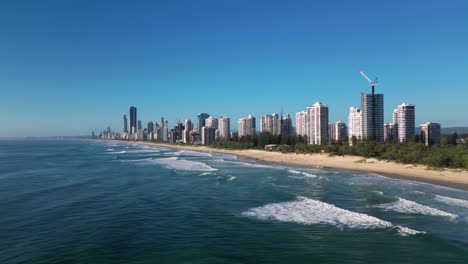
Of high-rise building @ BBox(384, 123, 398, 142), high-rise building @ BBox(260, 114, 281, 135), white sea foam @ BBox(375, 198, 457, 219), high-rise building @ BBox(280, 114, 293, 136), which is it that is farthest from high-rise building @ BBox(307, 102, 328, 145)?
white sea foam @ BBox(375, 198, 457, 219)

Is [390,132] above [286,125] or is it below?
below

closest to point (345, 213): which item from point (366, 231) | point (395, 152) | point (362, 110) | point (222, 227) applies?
point (366, 231)

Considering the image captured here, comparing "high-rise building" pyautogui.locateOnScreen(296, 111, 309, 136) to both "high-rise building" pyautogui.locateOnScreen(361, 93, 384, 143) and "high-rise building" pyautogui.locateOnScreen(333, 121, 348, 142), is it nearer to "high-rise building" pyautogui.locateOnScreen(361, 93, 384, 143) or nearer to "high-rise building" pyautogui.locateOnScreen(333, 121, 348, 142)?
"high-rise building" pyautogui.locateOnScreen(333, 121, 348, 142)

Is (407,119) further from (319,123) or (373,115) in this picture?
(319,123)

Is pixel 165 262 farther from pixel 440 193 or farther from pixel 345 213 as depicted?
pixel 440 193

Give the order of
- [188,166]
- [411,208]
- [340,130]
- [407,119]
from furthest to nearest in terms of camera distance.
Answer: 1. [340,130]
2. [407,119]
3. [188,166]
4. [411,208]

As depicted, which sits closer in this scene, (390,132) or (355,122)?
(355,122)

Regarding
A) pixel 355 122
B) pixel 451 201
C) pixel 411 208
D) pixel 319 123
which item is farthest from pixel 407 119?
pixel 411 208
